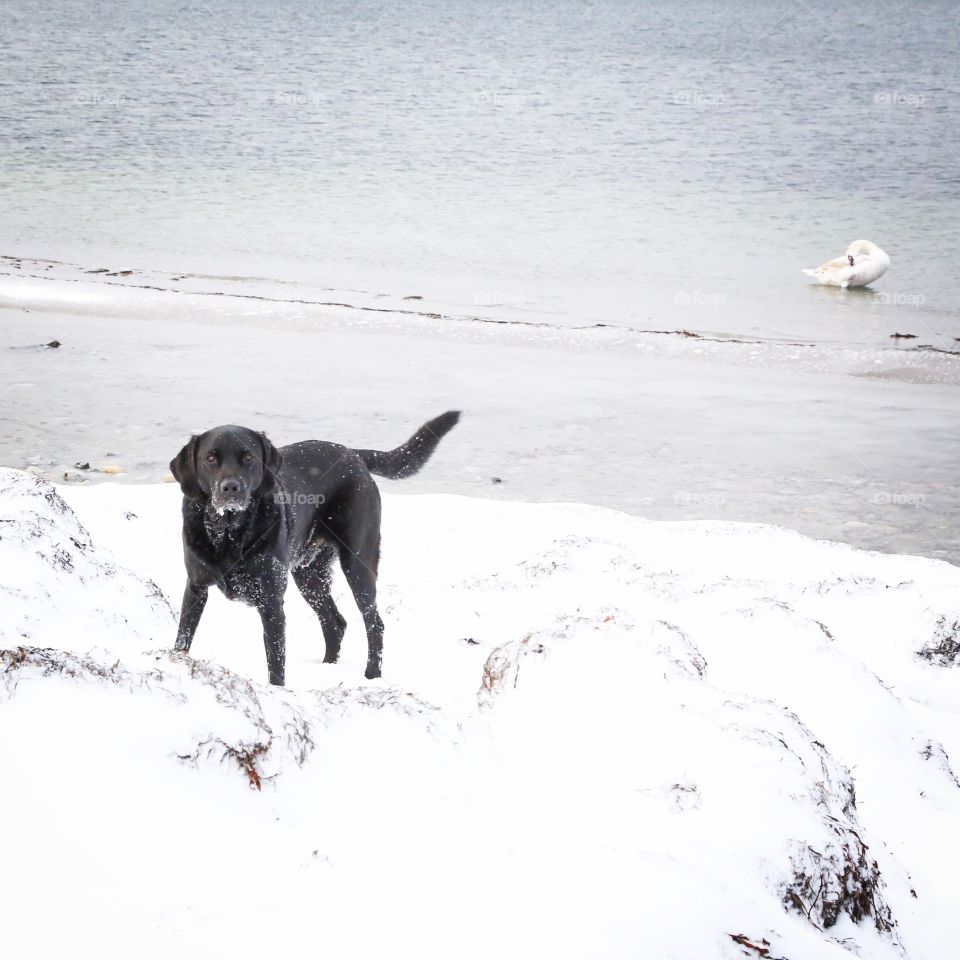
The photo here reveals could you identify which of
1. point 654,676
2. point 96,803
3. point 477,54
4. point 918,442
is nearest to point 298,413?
point 918,442

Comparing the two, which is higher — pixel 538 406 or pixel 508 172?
pixel 508 172

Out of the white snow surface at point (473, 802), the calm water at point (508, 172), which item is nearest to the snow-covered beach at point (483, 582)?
the white snow surface at point (473, 802)

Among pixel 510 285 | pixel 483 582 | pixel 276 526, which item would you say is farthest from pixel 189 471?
pixel 510 285

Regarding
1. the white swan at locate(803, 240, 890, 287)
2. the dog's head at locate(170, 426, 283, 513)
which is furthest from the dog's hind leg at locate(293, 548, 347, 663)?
the white swan at locate(803, 240, 890, 287)

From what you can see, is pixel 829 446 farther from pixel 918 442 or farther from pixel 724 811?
pixel 724 811

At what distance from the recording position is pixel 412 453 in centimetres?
521

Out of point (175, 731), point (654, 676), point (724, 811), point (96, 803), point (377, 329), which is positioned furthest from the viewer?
point (377, 329)

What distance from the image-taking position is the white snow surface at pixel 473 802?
181cm

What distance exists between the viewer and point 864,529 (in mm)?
7863

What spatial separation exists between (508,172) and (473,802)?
32898 millimetres

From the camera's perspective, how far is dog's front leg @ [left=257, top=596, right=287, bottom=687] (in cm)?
420

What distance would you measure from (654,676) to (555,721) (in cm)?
36

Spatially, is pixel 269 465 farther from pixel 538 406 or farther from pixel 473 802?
pixel 538 406

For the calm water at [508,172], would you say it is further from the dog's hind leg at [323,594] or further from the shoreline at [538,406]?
the dog's hind leg at [323,594]
